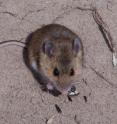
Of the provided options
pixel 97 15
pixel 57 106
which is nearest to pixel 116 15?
pixel 97 15

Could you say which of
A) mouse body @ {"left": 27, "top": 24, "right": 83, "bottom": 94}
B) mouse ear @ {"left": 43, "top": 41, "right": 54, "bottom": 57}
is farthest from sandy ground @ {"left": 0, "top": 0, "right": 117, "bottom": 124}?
mouse ear @ {"left": 43, "top": 41, "right": 54, "bottom": 57}

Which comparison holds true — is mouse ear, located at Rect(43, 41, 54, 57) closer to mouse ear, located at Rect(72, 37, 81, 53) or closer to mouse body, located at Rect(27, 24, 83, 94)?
mouse body, located at Rect(27, 24, 83, 94)

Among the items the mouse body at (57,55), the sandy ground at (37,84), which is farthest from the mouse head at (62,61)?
the sandy ground at (37,84)

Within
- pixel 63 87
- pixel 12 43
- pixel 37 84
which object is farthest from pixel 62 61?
pixel 12 43

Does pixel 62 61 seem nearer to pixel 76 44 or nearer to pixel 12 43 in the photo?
pixel 76 44

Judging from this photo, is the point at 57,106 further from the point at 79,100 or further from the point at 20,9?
the point at 20,9

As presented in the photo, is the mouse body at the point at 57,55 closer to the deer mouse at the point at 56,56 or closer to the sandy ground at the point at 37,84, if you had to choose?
the deer mouse at the point at 56,56
